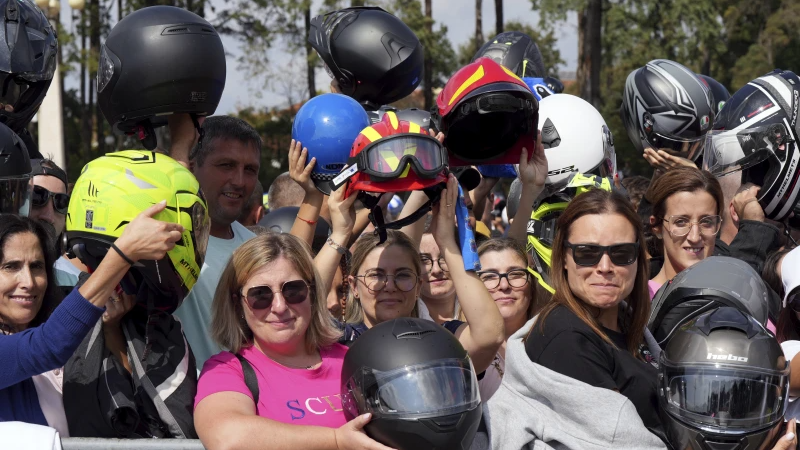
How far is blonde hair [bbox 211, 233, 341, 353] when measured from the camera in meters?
3.84

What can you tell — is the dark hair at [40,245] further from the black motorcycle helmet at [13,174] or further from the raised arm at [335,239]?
the raised arm at [335,239]

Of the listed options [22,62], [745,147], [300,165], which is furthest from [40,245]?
[745,147]

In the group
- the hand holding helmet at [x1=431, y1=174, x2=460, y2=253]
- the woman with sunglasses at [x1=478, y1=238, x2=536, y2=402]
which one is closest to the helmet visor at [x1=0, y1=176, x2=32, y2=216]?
the hand holding helmet at [x1=431, y1=174, x2=460, y2=253]

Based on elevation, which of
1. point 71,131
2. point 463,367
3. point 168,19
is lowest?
point 71,131

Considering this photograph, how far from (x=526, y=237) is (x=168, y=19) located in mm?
2155

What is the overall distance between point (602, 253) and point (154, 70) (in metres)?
2.01

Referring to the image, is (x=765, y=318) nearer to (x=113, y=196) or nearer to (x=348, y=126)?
(x=348, y=126)

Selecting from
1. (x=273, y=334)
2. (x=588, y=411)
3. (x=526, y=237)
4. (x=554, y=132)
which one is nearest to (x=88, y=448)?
(x=273, y=334)

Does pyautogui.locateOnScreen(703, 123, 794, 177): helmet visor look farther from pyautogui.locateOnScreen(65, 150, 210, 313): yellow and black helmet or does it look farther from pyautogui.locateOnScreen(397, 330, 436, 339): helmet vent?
pyautogui.locateOnScreen(65, 150, 210, 313): yellow and black helmet

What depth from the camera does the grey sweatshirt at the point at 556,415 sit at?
11.6 feet

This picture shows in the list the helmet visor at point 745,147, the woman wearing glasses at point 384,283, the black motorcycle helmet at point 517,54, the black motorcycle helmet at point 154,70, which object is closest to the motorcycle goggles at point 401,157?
the woman wearing glasses at point 384,283

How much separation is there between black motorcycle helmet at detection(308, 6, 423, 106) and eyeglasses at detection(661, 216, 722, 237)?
157 centimetres

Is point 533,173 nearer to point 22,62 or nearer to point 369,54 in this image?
point 369,54

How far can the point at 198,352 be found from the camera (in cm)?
447
